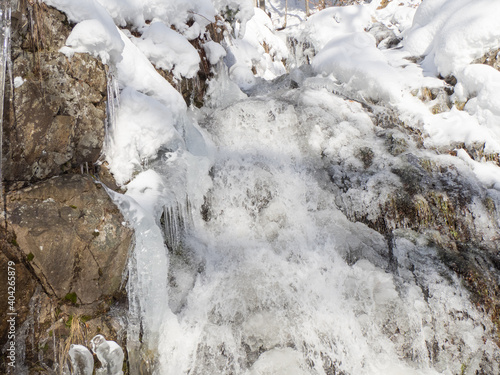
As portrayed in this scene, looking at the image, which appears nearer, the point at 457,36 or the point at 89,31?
the point at 89,31

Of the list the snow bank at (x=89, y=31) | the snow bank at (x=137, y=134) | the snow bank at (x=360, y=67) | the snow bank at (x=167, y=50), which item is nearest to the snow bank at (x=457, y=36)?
the snow bank at (x=360, y=67)

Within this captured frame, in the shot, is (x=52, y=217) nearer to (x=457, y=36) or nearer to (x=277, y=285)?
(x=277, y=285)

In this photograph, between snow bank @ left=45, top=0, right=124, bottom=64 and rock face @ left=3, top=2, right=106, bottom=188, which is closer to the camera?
rock face @ left=3, top=2, right=106, bottom=188

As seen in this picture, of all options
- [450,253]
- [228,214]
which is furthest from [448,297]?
[228,214]

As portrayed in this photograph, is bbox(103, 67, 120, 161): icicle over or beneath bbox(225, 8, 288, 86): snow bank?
over

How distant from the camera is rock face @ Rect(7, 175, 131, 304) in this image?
7.33 ft

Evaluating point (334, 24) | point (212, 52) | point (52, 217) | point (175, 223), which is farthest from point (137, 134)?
point (334, 24)

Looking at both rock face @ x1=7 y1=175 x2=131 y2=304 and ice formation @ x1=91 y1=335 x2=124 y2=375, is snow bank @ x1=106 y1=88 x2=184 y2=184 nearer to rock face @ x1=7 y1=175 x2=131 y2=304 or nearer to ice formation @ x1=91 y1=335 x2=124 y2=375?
Result: rock face @ x1=7 y1=175 x2=131 y2=304

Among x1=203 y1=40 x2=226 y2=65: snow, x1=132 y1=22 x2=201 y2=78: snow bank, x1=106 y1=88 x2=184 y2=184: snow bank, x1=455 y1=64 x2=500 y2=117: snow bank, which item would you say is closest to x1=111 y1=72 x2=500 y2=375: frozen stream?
x1=106 y1=88 x2=184 y2=184: snow bank

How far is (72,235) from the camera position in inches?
92.5

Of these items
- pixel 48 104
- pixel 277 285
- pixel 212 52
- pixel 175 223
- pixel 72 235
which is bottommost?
pixel 277 285

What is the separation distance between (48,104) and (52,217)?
35.3 inches

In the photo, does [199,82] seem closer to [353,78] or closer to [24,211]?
[353,78]

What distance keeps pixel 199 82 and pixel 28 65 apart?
2.56 metres
